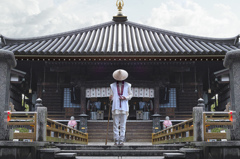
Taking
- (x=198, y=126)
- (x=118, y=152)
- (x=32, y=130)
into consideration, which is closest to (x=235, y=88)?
(x=198, y=126)

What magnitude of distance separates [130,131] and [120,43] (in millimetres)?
5763

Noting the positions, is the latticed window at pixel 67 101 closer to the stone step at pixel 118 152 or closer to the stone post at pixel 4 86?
the stone step at pixel 118 152

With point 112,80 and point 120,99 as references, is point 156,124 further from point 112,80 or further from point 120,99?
point 120,99

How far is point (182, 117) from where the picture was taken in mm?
20359

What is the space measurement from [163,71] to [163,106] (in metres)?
2.35

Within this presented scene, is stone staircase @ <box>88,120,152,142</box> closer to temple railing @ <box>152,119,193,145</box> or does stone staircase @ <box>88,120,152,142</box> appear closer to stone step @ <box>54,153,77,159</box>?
temple railing @ <box>152,119,193,145</box>

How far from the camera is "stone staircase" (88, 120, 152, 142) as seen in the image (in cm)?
1828

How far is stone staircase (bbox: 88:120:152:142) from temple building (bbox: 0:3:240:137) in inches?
46.5

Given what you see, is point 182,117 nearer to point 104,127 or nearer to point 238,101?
point 104,127

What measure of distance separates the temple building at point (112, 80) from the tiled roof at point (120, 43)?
0.06m

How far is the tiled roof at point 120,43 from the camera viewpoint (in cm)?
1794

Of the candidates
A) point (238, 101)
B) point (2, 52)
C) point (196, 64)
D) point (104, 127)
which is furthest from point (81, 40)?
point (238, 101)

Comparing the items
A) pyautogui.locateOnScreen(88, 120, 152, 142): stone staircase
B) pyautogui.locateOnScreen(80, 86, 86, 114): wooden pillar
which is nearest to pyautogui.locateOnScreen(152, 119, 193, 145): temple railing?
pyautogui.locateOnScreen(88, 120, 152, 142): stone staircase

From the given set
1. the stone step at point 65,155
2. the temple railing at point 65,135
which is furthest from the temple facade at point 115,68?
the stone step at point 65,155
